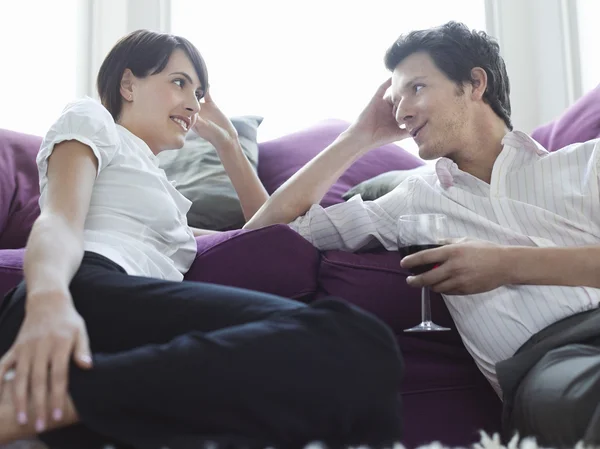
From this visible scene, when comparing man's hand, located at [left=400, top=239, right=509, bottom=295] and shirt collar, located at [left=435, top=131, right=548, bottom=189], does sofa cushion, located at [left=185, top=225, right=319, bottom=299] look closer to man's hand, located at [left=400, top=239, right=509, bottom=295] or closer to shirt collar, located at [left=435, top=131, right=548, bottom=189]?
man's hand, located at [left=400, top=239, right=509, bottom=295]

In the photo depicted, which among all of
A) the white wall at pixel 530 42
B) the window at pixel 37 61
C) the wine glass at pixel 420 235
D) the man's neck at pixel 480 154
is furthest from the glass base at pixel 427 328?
the window at pixel 37 61

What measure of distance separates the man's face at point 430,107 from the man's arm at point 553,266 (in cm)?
41

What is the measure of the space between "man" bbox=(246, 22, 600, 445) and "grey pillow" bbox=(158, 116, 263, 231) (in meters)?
0.31

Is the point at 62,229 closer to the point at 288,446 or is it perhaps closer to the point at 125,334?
the point at 125,334

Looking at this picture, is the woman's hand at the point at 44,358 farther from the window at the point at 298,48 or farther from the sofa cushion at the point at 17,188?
the window at the point at 298,48

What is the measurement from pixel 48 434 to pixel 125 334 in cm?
19

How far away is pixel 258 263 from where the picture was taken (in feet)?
4.68

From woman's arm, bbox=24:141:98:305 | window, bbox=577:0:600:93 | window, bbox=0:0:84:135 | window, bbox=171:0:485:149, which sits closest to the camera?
woman's arm, bbox=24:141:98:305

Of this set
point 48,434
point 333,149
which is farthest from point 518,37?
point 48,434

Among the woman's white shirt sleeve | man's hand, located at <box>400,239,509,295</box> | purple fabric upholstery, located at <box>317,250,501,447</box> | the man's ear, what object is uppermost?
the man's ear

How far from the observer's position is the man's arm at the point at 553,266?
1.32 metres

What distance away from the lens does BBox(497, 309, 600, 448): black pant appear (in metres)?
1.05

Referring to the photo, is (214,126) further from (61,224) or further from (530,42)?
(530,42)

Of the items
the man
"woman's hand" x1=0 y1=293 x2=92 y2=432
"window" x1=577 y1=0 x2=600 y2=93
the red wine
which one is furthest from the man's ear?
"woman's hand" x1=0 y1=293 x2=92 y2=432
